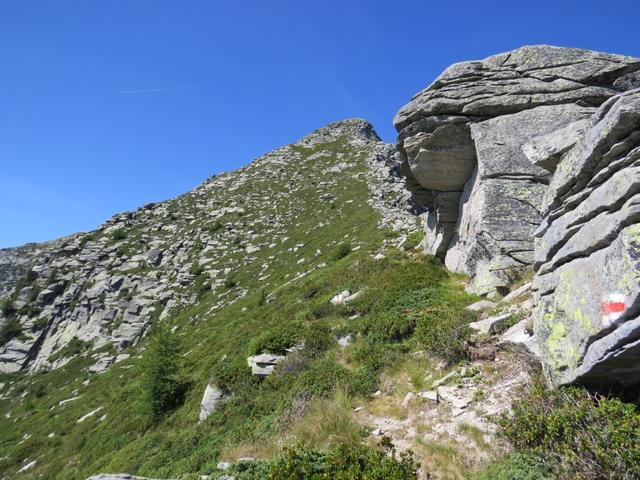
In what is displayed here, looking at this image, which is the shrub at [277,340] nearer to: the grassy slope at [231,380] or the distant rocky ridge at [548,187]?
the grassy slope at [231,380]

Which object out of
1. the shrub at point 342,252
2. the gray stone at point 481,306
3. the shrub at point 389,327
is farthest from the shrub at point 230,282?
the gray stone at point 481,306

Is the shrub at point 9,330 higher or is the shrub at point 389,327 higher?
the shrub at point 9,330

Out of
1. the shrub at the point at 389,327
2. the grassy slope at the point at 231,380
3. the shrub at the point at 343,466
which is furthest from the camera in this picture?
the shrub at the point at 389,327

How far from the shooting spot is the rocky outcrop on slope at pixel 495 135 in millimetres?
14859

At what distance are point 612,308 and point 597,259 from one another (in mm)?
976

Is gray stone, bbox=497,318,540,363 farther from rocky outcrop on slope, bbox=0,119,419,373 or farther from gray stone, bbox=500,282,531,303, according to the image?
rocky outcrop on slope, bbox=0,119,419,373

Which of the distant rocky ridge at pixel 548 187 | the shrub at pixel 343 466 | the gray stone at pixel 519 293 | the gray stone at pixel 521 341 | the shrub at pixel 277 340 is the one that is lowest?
the shrub at pixel 343 466

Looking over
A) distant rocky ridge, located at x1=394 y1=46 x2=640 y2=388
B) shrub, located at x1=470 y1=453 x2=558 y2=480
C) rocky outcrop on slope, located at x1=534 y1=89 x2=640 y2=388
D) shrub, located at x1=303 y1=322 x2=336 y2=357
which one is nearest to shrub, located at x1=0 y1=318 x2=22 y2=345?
shrub, located at x1=303 y1=322 x2=336 y2=357

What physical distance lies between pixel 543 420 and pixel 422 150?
570 inches

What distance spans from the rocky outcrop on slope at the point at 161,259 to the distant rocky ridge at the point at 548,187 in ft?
35.3

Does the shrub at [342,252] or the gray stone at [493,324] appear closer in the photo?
the gray stone at [493,324]

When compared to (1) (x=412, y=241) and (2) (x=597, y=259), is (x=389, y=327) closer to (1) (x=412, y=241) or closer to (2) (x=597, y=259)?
(2) (x=597, y=259)

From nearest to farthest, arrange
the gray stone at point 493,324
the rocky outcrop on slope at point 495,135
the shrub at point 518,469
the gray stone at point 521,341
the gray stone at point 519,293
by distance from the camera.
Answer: the shrub at point 518,469 < the gray stone at point 521,341 < the gray stone at point 493,324 < the gray stone at point 519,293 < the rocky outcrop on slope at point 495,135

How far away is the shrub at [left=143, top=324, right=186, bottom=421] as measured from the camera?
58.9 feet
